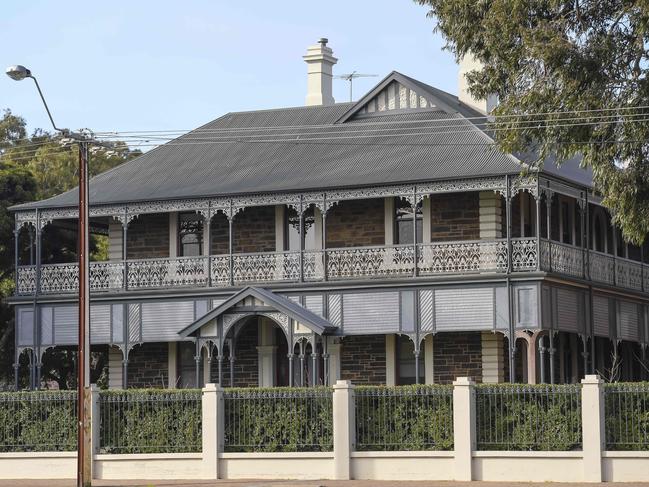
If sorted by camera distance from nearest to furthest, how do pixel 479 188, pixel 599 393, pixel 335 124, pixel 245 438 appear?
pixel 599 393 → pixel 245 438 → pixel 479 188 → pixel 335 124

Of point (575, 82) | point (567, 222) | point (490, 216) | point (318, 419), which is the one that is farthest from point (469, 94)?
point (318, 419)

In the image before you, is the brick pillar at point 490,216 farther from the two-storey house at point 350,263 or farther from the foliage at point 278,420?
the foliage at point 278,420

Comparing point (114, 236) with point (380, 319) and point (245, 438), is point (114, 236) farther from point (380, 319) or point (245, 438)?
point (245, 438)

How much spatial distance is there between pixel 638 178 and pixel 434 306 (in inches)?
300

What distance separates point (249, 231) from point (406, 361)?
529cm

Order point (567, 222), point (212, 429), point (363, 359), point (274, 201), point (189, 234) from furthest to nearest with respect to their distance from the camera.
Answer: point (189, 234), point (567, 222), point (363, 359), point (274, 201), point (212, 429)

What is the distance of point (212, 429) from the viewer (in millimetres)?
29250

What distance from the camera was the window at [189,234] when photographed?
40344 mm

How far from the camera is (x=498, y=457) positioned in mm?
27625

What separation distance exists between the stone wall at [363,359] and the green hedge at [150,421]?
875 centimetres

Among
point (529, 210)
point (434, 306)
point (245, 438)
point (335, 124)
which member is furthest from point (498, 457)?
point (335, 124)

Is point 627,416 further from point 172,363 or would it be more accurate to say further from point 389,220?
point 172,363

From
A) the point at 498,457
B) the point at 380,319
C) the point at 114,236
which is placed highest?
the point at 114,236

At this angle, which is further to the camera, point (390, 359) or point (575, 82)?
point (390, 359)
